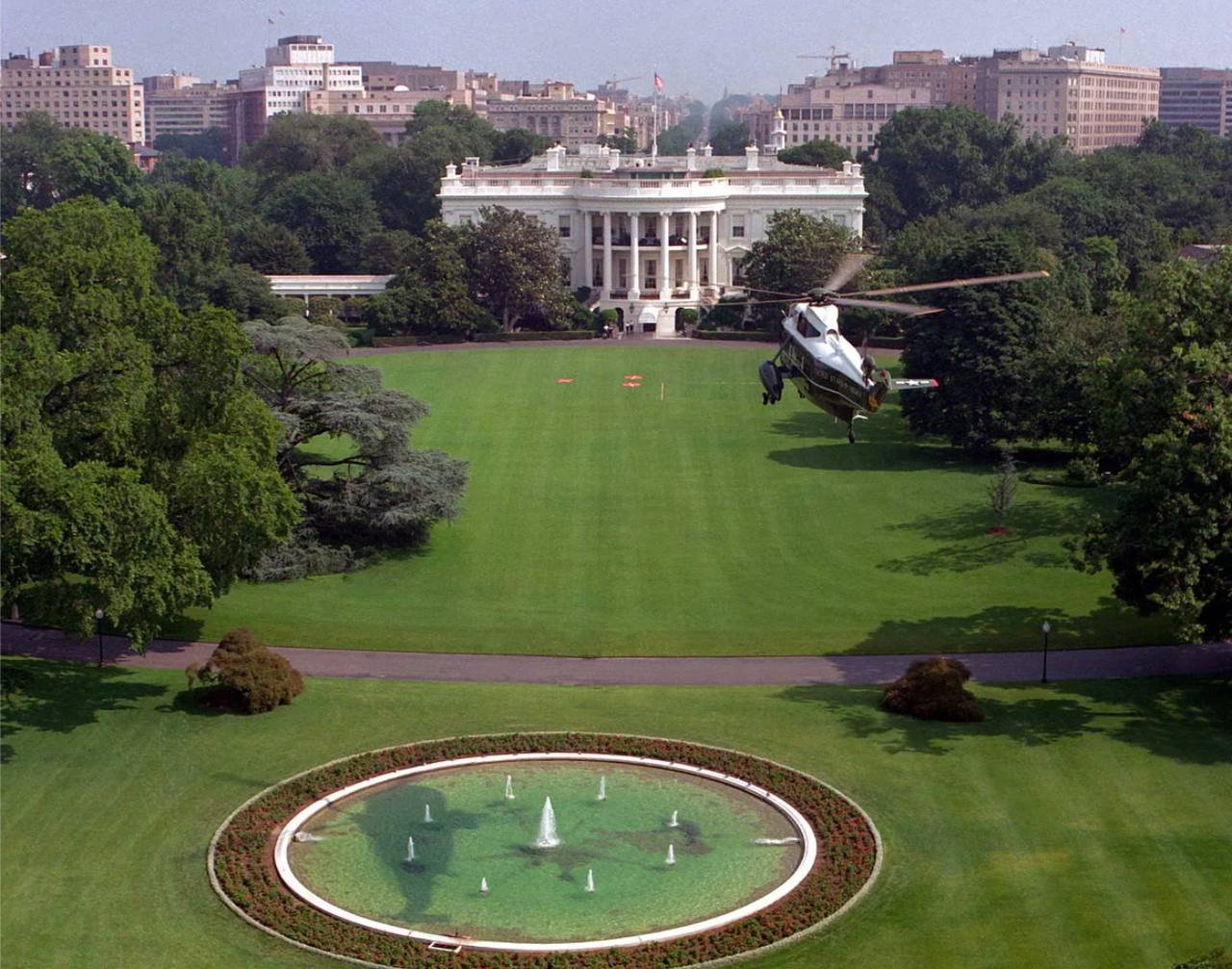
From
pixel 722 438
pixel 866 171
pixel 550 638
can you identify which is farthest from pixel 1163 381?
pixel 866 171

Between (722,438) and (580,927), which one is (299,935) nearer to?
(580,927)

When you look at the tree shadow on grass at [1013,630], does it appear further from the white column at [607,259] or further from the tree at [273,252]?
the tree at [273,252]

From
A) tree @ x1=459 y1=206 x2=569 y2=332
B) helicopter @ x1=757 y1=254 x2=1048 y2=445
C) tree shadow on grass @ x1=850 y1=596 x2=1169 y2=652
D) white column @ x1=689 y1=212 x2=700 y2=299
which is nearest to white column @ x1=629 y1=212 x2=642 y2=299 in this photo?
white column @ x1=689 y1=212 x2=700 y2=299

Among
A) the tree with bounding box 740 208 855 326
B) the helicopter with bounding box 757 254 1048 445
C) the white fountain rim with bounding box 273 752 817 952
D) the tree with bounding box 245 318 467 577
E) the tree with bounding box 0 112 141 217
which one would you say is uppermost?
the tree with bounding box 0 112 141 217

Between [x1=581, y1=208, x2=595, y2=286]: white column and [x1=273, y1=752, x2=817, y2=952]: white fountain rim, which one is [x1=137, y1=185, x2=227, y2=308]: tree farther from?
[x1=273, y1=752, x2=817, y2=952]: white fountain rim

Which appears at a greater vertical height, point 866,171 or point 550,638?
point 866,171

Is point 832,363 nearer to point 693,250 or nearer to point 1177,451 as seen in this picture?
point 1177,451

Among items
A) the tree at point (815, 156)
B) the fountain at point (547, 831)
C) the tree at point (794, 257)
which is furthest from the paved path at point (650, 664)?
the tree at point (815, 156)
